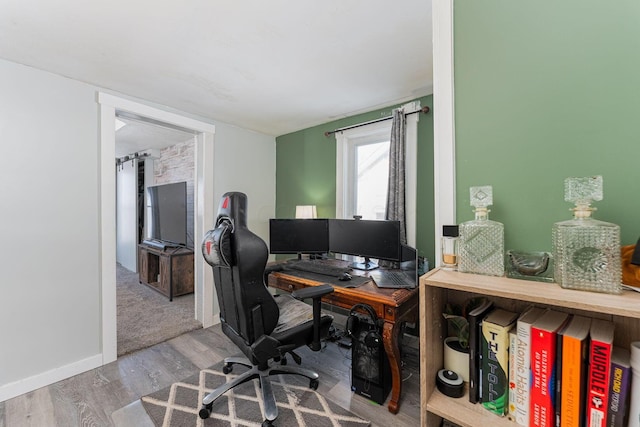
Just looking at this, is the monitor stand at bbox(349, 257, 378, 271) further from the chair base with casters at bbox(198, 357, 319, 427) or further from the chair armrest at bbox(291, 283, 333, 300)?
the chair base with casters at bbox(198, 357, 319, 427)

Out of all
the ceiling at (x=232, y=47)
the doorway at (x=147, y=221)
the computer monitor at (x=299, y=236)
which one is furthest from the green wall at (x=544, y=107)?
the doorway at (x=147, y=221)

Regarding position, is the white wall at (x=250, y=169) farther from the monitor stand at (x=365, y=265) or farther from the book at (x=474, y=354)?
the book at (x=474, y=354)

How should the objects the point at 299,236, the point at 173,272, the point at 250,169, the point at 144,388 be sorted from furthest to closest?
the point at 173,272, the point at 250,169, the point at 299,236, the point at 144,388

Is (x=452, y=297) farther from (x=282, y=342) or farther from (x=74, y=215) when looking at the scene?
(x=74, y=215)

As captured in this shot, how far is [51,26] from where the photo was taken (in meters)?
1.43

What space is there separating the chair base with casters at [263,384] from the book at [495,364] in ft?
3.80

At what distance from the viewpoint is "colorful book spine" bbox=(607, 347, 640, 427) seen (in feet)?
1.95

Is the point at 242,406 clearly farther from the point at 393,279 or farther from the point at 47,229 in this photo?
the point at 47,229

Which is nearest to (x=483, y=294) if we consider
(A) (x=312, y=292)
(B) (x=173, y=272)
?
(A) (x=312, y=292)

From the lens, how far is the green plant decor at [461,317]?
92cm

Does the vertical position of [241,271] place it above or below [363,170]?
below

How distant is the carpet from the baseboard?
220mm

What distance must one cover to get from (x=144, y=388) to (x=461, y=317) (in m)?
2.14

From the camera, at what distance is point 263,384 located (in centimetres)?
163
